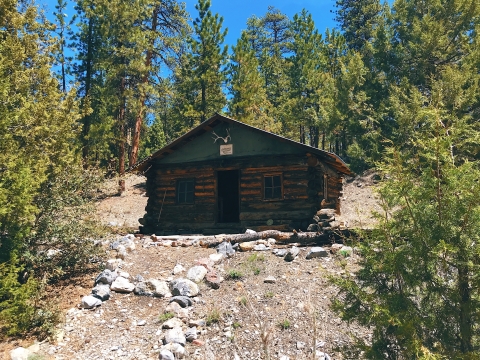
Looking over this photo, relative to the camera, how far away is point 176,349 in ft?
20.6

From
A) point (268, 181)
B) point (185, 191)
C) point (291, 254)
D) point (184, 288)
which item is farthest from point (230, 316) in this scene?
point (185, 191)

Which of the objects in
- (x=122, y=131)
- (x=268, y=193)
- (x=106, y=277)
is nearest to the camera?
(x=106, y=277)

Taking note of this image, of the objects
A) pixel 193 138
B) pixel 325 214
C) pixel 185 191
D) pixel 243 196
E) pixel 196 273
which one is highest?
pixel 193 138

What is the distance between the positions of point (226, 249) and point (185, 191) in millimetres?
5453

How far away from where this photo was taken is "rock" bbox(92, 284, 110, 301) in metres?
8.29

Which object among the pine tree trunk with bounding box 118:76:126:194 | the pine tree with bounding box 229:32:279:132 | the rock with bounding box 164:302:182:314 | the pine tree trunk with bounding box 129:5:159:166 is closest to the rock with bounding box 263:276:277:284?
the rock with bounding box 164:302:182:314

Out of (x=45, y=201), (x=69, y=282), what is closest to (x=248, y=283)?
(x=69, y=282)

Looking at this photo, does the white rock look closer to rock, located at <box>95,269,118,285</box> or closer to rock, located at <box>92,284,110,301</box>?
rock, located at <box>95,269,118,285</box>

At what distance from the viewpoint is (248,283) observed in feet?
28.6

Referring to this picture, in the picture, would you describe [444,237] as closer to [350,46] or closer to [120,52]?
[120,52]

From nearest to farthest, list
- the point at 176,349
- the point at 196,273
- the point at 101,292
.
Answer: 1. the point at 176,349
2. the point at 101,292
3. the point at 196,273

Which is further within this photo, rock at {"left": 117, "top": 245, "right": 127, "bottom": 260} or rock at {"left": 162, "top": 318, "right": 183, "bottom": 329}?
rock at {"left": 117, "top": 245, "right": 127, "bottom": 260}

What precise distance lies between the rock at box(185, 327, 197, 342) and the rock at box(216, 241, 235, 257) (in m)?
3.98

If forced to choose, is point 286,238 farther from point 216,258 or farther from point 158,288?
A: point 158,288
